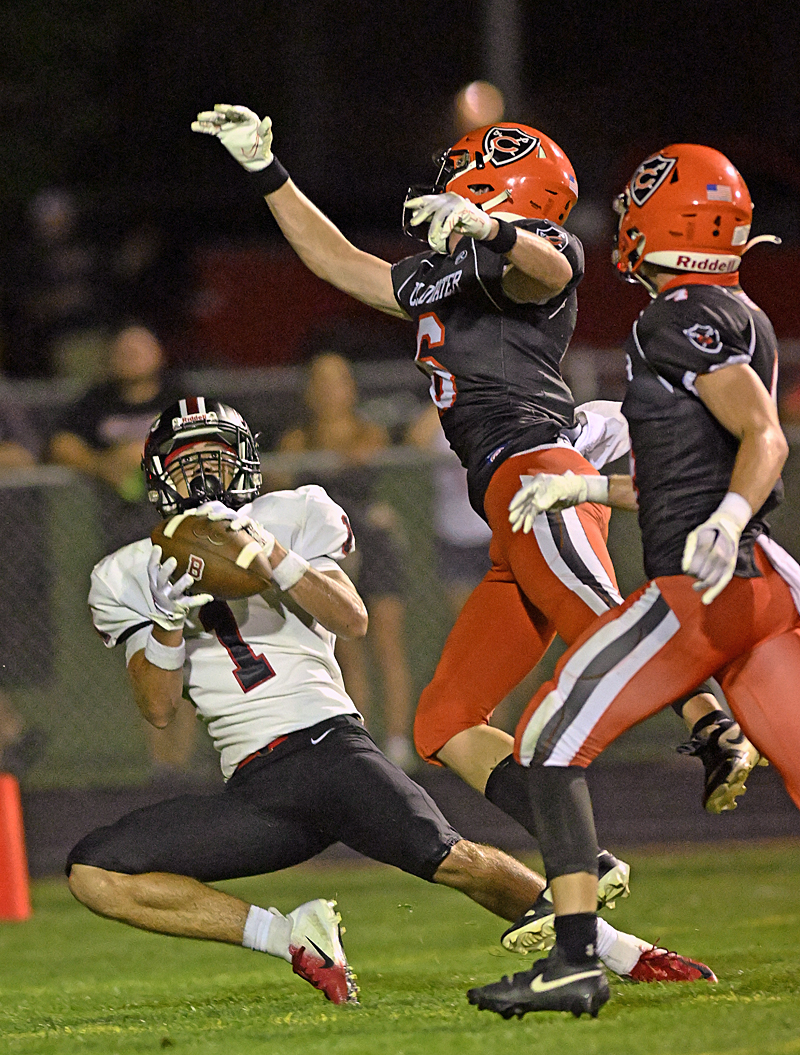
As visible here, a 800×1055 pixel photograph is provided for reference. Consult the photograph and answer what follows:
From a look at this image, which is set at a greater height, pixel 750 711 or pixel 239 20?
pixel 239 20

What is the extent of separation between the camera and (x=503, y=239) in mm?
4012

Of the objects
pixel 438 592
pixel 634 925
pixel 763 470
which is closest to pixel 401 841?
pixel 763 470

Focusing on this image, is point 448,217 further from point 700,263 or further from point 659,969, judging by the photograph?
point 659,969

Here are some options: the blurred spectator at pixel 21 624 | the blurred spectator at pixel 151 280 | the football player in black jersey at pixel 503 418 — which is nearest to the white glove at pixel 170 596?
the football player in black jersey at pixel 503 418

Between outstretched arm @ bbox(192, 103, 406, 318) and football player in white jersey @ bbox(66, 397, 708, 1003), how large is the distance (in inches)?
23.2

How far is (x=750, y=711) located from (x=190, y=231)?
10.5 m

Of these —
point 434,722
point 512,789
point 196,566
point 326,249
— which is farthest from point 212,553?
point 326,249

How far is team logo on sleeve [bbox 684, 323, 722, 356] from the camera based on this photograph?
12.2 feet

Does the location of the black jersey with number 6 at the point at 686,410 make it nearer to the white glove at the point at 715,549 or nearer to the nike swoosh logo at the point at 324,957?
the white glove at the point at 715,549

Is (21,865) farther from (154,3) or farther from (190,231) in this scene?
(154,3)

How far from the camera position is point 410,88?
54.6ft

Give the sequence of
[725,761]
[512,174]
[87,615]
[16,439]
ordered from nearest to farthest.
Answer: [725,761], [512,174], [87,615], [16,439]

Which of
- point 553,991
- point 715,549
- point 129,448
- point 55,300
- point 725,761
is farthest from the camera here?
point 55,300

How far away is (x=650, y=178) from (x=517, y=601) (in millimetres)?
1201
